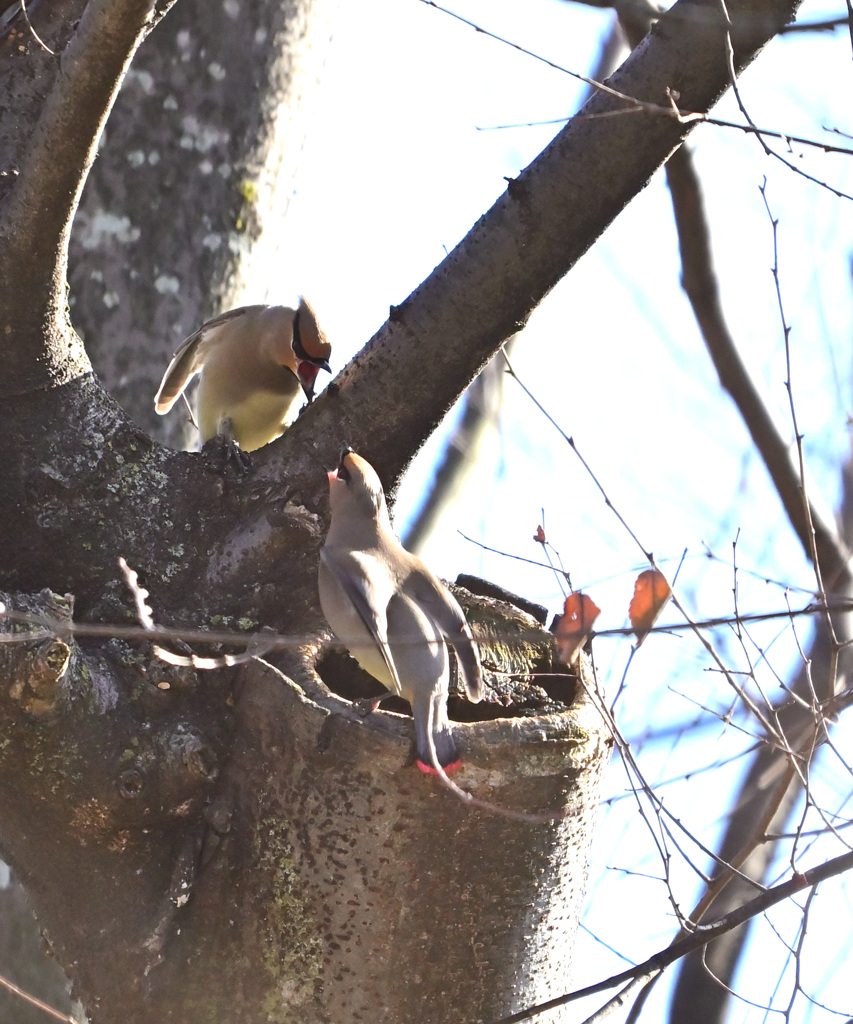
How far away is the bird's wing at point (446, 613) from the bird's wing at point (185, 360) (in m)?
1.28

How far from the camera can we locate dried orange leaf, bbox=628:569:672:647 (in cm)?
238

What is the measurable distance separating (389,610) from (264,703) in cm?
47

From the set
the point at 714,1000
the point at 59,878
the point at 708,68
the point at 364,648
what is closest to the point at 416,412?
the point at 364,648

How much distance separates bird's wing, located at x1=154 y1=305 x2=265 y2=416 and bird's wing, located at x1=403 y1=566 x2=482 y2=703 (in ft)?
4.21

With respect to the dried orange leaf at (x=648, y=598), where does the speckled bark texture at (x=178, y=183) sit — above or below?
above

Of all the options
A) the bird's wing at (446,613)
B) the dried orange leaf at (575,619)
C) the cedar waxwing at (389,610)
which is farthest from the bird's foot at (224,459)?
the dried orange leaf at (575,619)

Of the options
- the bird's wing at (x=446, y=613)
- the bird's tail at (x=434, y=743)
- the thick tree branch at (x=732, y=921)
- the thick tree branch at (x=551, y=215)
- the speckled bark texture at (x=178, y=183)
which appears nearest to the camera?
the thick tree branch at (x=732, y=921)

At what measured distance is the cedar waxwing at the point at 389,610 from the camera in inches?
87.4

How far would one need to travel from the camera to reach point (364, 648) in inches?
95.3

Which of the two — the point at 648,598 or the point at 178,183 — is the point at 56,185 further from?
the point at 648,598

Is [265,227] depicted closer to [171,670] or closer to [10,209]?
[10,209]

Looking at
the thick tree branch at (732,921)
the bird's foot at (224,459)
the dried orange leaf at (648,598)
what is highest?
the dried orange leaf at (648,598)

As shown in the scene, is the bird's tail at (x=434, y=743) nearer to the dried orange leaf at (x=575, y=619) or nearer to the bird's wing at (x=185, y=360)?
the dried orange leaf at (x=575, y=619)

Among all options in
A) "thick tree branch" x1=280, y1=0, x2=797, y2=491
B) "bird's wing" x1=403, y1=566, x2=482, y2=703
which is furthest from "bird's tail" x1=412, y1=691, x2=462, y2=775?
"thick tree branch" x1=280, y1=0, x2=797, y2=491
